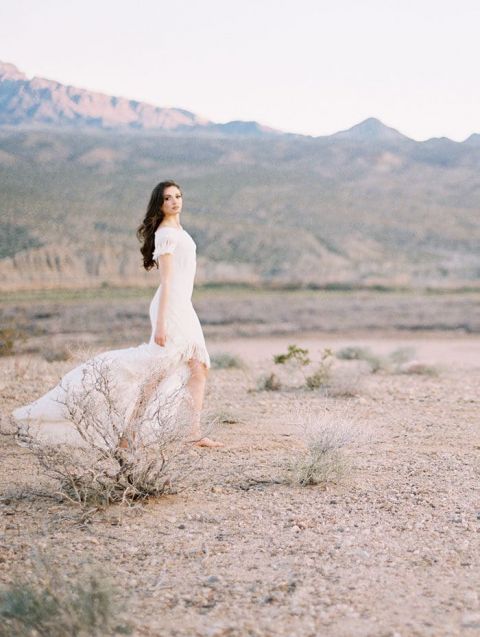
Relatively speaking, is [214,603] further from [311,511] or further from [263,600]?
[311,511]

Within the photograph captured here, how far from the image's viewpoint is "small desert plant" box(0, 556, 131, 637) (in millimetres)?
3605

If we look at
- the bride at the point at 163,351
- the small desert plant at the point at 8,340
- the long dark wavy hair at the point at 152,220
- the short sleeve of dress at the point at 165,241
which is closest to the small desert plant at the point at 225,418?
the bride at the point at 163,351

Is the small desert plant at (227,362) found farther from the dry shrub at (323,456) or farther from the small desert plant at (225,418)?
the dry shrub at (323,456)

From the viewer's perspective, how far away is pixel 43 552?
477 centimetres

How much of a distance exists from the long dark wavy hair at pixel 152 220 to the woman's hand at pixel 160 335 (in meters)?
0.70

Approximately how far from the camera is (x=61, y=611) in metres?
3.67

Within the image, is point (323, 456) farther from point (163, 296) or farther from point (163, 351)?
point (163, 296)

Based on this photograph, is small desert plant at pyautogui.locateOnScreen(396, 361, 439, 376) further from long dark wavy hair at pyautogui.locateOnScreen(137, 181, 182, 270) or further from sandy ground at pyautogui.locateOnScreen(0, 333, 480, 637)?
long dark wavy hair at pyautogui.locateOnScreen(137, 181, 182, 270)

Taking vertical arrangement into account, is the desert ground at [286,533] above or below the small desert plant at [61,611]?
below

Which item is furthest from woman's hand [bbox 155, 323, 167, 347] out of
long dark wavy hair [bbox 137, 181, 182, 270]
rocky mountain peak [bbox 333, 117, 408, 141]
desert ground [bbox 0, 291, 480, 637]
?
rocky mountain peak [bbox 333, 117, 408, 141]

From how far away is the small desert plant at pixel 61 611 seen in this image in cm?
361

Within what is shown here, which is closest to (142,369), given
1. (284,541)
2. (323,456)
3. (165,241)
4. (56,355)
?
(165,241)

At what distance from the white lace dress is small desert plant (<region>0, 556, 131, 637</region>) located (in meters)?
2.16

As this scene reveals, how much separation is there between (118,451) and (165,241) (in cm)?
213
